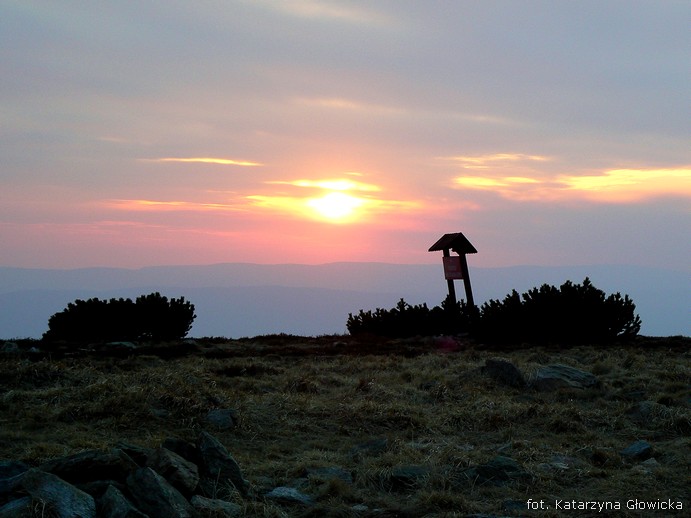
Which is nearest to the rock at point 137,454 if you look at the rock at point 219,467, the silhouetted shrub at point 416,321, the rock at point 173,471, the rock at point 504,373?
the rock at point 173,471

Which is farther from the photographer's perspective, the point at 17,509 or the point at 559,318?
the point at 559,318

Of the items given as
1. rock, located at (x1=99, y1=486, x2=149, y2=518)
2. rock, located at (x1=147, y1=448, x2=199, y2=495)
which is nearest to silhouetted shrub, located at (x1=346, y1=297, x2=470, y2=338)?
rock, located at (x1=147, y1=448, x2=199, y2=495)

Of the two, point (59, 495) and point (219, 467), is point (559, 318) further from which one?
point (59, 495)

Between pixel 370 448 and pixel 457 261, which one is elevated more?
pixel 457 261

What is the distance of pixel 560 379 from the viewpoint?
44.2 feet

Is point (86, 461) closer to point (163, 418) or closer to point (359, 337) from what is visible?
point (163, 418)

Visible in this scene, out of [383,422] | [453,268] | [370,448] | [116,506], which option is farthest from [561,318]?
[116,506]

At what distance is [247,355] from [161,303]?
6.34 metres

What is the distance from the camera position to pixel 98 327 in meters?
22.7

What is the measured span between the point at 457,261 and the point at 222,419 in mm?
15711

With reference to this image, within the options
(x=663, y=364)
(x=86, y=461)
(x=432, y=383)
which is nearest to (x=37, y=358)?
(x=432, y=383)

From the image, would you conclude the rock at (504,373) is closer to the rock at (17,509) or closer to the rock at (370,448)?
the rock at (370,448)

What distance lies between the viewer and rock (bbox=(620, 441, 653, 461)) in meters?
9.24

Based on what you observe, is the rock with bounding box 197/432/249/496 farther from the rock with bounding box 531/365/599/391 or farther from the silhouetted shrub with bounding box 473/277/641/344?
the silhouetted shrub with bounding box 473/277/641/344
